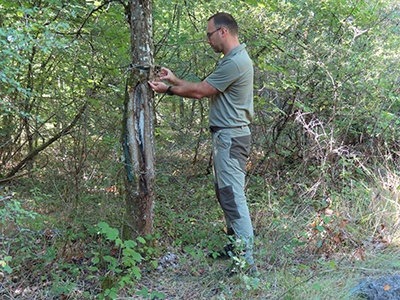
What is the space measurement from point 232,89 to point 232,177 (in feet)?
2.94

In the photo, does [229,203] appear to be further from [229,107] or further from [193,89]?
[193,89]

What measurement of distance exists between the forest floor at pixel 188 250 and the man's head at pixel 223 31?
150 cm

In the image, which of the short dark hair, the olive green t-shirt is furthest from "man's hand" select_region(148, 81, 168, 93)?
the short dark hair

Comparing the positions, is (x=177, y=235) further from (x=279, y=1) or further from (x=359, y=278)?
(x=279, y=1)

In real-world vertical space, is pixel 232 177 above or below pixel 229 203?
above

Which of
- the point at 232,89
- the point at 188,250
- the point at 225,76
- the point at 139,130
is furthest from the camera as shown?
the point at 139,130

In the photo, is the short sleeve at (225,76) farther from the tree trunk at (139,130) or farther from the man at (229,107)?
the tree trunk at (139,130)

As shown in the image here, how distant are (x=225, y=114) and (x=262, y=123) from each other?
9.33ft

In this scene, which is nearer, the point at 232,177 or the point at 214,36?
the point at 232,177

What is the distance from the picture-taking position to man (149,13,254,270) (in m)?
2.93

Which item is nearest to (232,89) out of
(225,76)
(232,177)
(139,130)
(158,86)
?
(225,76)

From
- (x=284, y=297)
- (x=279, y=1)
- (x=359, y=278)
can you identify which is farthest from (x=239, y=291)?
(x=279, y=1)

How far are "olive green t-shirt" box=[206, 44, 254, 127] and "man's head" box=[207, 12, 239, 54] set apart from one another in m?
0.11

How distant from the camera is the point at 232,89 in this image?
301cm
